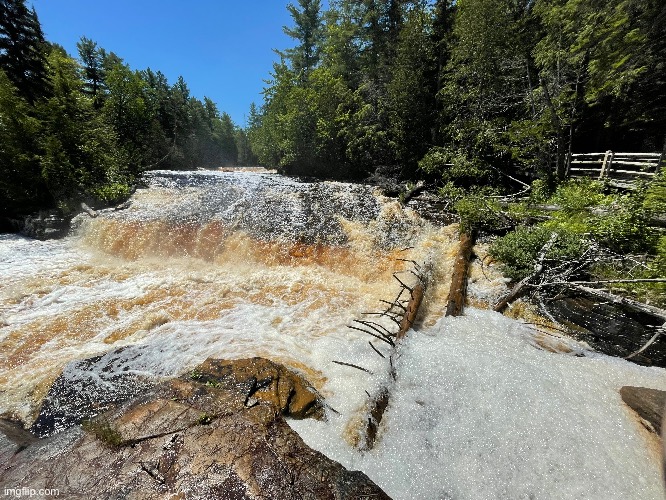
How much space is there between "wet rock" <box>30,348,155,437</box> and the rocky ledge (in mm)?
402

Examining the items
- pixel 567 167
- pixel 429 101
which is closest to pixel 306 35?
pixel 429 101

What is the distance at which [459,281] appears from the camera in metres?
6.25

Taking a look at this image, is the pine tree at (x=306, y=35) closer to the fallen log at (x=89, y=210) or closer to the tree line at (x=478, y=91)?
the tree line at (x=478, y=91)

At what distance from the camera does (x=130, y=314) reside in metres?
6.05

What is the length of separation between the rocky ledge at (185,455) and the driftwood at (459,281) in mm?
3598

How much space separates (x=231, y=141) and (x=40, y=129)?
208ft

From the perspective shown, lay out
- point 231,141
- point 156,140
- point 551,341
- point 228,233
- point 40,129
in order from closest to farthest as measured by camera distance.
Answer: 1. point 551,341
2. point 228,233
3. point 40,129
4. point 156,140
5. point 231,141

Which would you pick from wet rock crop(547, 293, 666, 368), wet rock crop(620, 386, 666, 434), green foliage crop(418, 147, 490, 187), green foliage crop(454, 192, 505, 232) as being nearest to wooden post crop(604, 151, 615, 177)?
green foliage crop(418, 147, 490, 187)

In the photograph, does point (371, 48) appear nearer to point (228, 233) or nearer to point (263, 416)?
point (228, 233)

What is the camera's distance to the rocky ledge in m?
2.19

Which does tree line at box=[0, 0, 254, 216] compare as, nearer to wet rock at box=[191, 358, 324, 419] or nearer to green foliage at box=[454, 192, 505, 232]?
wet rock at box=[191, 358, 324, 419]

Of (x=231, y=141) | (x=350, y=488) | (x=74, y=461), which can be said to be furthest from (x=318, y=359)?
(x=231, y=141)

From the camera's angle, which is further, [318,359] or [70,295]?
[70,295]

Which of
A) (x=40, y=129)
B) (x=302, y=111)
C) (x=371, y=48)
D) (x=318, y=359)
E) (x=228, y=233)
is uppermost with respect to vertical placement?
(x=371, y=48)
